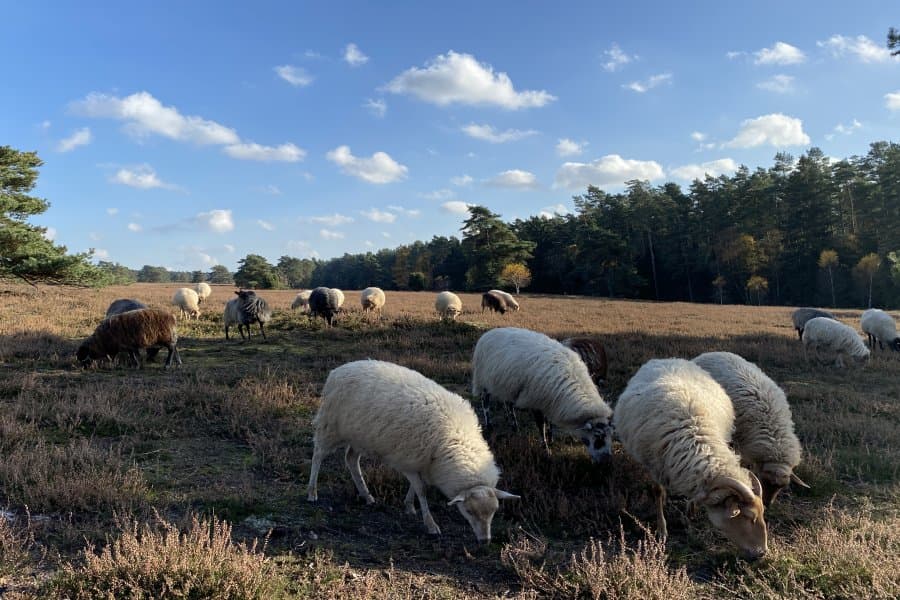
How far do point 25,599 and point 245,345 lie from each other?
1210 centimetres

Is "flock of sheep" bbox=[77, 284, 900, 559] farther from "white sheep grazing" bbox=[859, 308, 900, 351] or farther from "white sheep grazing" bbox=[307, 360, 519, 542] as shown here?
"white sheep grazing" bbox=[859, 308, 900, 351]

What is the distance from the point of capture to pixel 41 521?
13.1 feet

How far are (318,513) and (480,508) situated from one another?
1.68 metres

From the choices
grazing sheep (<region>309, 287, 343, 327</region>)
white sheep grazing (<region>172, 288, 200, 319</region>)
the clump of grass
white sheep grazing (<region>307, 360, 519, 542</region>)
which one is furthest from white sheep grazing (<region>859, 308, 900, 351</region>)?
white sheep grazing (<region>172, 288, 200, 319</region>)

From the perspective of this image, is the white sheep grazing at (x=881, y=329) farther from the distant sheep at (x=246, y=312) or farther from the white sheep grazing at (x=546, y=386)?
the distant sheep at (x=246, y=312)

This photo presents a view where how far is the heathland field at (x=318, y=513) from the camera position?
336 centimetres

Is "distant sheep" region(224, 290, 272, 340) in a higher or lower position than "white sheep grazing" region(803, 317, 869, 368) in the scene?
higher

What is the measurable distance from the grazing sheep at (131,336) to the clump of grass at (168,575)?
8.66 m

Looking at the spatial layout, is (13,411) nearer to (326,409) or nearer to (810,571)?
(326,409)

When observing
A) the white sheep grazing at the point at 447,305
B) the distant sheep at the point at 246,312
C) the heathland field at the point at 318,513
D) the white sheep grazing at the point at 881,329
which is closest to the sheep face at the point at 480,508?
the heathland field at the point at 318,513

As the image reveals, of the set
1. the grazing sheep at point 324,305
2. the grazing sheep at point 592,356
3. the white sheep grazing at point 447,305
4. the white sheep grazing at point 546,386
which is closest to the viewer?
the white sheep grazing at point 546,386

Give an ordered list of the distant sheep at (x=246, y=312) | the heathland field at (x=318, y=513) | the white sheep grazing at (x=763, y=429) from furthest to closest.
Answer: the distant sheep at (x=246, y=312)
the white sheep grazing at (x=763, y=429)
the heathland field at (x=318, y=513)

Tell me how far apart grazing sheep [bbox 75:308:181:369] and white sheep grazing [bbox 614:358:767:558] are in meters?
10.3

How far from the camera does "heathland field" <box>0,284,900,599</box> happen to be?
3.36 m
